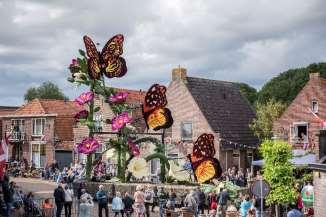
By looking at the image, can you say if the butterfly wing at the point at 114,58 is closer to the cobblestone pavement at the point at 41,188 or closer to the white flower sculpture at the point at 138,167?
the white flower sculpture at the point at 138,167

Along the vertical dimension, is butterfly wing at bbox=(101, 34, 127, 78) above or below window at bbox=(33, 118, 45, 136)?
above

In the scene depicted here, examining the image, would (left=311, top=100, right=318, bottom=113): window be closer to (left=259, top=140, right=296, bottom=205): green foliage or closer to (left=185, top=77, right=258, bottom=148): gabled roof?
(left=185, top=77, right=258, bottom=148): gabled roof

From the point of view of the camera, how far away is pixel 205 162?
31844mm

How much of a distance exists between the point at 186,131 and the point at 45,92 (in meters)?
55.7

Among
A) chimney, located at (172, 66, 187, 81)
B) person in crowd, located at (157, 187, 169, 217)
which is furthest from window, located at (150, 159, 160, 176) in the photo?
person in crowd, located at (157, 187, 169, 217)

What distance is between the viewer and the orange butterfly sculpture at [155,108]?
35750mm

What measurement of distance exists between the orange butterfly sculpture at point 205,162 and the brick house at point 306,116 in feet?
32.2

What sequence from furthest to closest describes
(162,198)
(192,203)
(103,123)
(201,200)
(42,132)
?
(42,132) → (103,123) → (162,198) → (201,200) → (192,203)

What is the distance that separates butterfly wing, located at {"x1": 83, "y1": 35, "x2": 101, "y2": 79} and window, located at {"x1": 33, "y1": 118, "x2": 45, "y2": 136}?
1752 cm

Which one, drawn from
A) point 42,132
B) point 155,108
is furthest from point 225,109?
point 42,132

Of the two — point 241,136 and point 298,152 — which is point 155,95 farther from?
point 241,136

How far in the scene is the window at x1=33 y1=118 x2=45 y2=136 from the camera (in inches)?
2074

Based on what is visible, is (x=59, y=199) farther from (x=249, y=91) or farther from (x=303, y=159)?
(x=249, y=91)

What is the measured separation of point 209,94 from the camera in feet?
153
